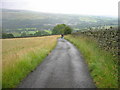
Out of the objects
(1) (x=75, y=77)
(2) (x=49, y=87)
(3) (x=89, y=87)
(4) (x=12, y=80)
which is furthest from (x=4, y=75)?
(3) (x=89, y=87)

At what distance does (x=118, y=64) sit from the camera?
10.3 m

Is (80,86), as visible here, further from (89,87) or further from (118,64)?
(118,64)

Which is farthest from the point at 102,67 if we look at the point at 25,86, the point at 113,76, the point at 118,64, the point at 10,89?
the point at 10,89

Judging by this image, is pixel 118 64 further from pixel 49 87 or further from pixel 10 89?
pixel 10 89

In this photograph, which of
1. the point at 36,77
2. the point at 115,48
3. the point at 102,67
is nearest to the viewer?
the point at 36,77

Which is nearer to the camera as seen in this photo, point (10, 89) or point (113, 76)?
point (10, 89)

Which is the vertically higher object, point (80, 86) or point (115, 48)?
point (115, 48)

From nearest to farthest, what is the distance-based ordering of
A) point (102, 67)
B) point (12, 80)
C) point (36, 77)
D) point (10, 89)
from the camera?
1. point (10, 89)
2. point (12, 80)
3. point (36, 77)
4. point (102, 67)

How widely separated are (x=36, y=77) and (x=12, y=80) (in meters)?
1.36

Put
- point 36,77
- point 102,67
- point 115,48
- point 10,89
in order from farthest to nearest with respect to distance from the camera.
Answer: point 115,48, point 102,67, point 36,77, point 10,89

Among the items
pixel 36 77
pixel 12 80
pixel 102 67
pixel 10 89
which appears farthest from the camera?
pixel 102 67

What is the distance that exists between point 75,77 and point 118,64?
2638 millimetres

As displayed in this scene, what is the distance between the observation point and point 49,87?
25.7ft

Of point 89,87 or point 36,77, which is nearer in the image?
point 89,87
